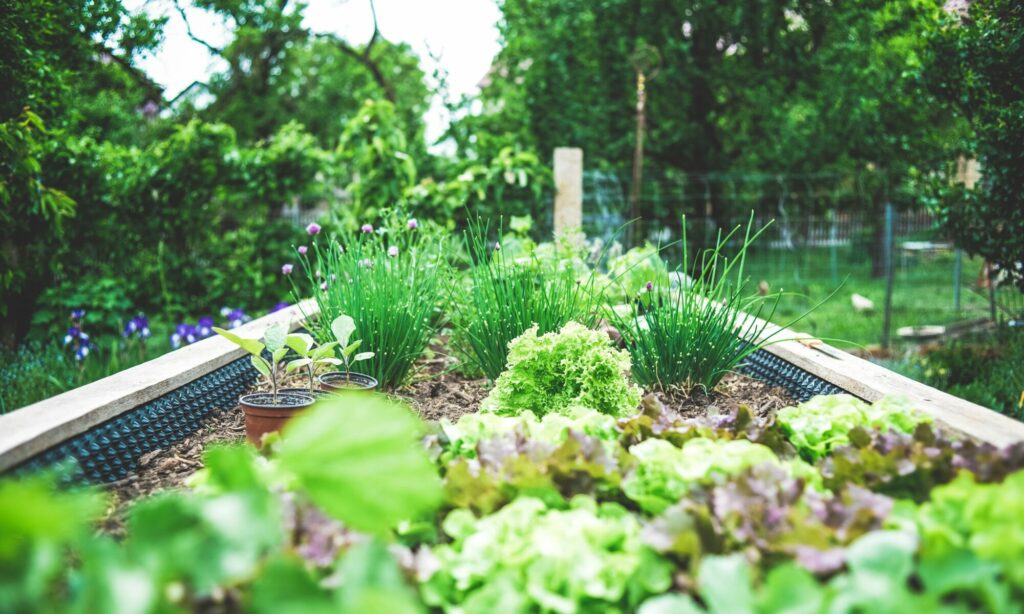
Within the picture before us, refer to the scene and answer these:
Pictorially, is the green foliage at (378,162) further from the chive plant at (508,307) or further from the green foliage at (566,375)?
the green foliage at (566,375)

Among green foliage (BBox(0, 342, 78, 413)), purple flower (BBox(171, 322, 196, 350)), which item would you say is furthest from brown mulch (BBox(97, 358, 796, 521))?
purple flower (BBox(171, 322, 196, 350))

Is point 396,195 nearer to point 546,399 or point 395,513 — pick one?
point 546,399

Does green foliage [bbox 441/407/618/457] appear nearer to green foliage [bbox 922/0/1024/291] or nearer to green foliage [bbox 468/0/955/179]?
green foliage [bbox 922/0/1024/291]

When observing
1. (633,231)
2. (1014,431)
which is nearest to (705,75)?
(633,231)

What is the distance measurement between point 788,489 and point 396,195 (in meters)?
4.18

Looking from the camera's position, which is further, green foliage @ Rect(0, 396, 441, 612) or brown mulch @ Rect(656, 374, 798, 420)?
brown mulch @ Rect(656, 374, 798, 420)

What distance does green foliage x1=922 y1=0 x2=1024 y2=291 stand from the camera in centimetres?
364

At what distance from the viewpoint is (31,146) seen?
135 inches

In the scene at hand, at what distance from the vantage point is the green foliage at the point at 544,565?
1.08m

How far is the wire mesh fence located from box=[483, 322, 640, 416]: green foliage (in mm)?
4705

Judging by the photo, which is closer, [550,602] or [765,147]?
[550,602]

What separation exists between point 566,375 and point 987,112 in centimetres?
342

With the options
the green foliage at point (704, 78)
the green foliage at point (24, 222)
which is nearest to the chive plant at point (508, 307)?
the green foliage at point (24, 222)

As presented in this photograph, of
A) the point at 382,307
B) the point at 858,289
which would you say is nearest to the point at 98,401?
the point at 382,307
